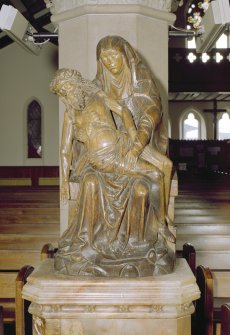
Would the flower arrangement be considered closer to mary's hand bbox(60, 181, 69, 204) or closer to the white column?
the white column

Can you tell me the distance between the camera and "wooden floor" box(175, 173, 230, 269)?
4.45 meters

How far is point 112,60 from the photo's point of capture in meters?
2.90

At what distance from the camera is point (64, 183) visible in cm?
300

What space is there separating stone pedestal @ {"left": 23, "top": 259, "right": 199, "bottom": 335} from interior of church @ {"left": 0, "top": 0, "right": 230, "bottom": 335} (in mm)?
25

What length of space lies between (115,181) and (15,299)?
0.98 meters

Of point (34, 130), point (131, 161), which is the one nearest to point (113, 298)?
point (131, 161)

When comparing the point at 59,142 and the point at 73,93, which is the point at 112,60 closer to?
the point at 73,93

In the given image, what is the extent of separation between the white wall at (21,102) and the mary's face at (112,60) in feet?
40.6

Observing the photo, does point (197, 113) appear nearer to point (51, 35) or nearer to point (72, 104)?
point (51, 35)

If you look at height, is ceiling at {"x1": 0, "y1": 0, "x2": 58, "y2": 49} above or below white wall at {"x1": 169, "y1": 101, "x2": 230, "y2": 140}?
above

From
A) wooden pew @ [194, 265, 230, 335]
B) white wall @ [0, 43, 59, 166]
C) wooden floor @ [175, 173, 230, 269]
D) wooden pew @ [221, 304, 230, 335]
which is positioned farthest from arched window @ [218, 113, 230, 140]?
wooden pew @ [221, 304, 230, 335]

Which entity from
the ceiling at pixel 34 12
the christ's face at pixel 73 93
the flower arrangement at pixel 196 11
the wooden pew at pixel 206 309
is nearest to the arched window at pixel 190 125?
the flower arrangement at pixel 196 11

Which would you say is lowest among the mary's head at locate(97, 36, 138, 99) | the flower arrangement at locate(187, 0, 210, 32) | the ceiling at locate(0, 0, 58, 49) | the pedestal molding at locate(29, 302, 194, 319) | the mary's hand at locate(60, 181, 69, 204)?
the pedestal molding at locate(29, 302, 194, 319)

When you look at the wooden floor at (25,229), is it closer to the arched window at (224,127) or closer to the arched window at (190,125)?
the arched window at (190,125)
